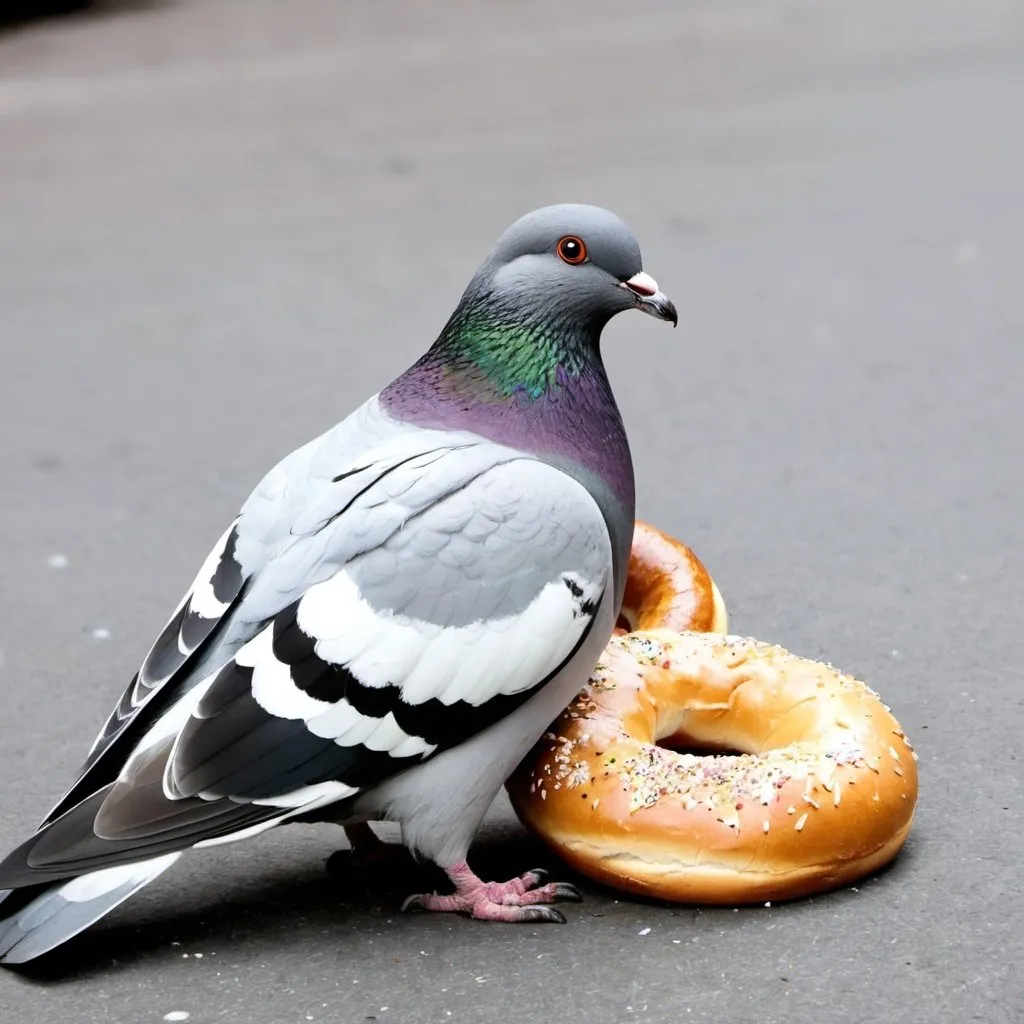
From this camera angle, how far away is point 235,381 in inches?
278

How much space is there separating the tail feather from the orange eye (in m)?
1.41

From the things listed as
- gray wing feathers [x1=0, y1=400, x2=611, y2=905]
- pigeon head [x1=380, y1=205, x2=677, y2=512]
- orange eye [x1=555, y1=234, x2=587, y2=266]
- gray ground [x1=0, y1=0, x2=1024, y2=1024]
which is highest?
orange eye [x1=555, y1=234, x2=587, y2=266]

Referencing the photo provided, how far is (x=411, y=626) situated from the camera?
3.38m

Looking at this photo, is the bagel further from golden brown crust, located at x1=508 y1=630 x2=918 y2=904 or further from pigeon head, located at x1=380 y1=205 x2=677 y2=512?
pigeon head, located at x1=380 y1=205 x2=677 y2=512

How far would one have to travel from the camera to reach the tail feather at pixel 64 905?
3270 mm

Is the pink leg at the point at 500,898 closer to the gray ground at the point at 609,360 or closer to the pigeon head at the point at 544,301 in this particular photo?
the gray ground at the point at 609,360

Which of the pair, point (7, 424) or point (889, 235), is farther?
point (889, 235)

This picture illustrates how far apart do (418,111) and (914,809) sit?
7763 mm

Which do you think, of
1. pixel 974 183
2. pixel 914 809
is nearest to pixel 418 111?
pixel 974 183

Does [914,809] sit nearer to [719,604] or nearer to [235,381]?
[719,604]

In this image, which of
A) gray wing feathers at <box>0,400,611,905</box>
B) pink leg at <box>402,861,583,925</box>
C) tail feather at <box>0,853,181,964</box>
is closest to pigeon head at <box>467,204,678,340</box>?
gray wing feathers at <box>0,400,611,905</box>

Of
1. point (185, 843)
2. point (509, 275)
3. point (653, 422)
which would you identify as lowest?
point (653, 422)

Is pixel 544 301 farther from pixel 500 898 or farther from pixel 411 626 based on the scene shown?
pixel 500 898

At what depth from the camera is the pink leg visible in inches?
139
